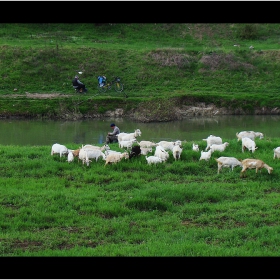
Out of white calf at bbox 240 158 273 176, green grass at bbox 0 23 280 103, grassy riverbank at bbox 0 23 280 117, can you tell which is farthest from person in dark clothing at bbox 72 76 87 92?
white calf at bbox 240 158 273 176

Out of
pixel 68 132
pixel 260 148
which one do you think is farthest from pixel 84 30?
pixel 260 148

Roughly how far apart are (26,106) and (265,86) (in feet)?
62.5

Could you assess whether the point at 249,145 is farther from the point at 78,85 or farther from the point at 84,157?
the point at 78,85

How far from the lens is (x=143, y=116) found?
102 feet

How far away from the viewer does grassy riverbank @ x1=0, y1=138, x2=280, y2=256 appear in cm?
798

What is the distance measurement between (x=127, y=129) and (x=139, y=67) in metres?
12.5

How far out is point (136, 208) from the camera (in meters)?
10.2

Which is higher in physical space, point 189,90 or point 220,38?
point 220,38

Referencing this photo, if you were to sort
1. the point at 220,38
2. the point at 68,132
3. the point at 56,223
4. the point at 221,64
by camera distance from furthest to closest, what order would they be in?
the point at 220,38 < the point at 221,64 < the point at 68,132 < the point at 56,223

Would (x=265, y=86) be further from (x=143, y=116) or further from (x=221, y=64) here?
(x=143, y=116)

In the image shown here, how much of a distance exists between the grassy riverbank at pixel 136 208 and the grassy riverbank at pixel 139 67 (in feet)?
63.1

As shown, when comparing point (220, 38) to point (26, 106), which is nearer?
point (26, 106)

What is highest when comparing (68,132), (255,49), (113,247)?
(255,49)

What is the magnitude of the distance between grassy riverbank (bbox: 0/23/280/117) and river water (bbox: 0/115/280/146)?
2.10 meters
